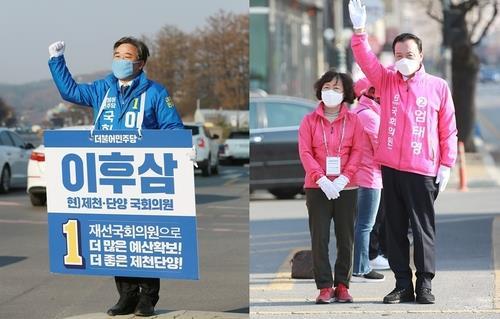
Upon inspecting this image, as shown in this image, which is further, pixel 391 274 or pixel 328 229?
pixel 391 274

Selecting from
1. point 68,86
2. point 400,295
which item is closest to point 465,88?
point 400,295

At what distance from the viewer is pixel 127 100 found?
234 inches

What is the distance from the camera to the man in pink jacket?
6.82 m

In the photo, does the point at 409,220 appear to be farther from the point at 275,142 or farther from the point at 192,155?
the point at 275,142

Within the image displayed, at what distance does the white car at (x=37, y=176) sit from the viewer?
614 centimetres

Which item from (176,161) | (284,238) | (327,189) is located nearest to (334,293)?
(327,189)

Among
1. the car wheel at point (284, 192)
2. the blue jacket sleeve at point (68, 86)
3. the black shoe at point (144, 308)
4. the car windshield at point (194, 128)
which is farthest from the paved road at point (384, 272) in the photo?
the blue jacket sleeve at point (68, 86)

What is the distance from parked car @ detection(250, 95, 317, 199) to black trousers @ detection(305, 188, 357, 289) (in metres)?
7.69

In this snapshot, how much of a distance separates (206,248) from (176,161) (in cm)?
57

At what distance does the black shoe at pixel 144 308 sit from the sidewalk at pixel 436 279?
1123 millimetres

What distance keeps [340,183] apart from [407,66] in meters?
0.82

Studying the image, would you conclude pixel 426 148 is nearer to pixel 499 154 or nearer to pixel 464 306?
pixel 464 306

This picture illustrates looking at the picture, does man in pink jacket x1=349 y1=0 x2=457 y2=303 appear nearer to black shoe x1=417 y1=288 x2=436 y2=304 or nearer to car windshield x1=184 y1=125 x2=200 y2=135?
black shoe x1=417 y1=288 x2=436 y2=304

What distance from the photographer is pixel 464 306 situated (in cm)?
710
